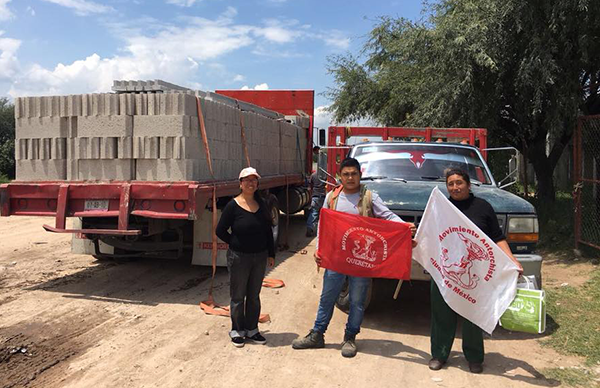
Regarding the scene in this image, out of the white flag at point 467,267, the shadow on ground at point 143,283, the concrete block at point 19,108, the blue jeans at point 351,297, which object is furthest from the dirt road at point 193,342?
the concrete block at point 19,108

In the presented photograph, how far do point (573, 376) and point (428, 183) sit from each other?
255cm

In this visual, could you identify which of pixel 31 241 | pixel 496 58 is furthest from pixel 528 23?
pixel 31 241

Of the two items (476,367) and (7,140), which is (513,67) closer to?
(476,367)

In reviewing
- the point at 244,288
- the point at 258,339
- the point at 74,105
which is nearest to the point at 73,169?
the point at 74,105

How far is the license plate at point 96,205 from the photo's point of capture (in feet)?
19.5

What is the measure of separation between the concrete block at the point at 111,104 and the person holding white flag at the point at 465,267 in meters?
4.07

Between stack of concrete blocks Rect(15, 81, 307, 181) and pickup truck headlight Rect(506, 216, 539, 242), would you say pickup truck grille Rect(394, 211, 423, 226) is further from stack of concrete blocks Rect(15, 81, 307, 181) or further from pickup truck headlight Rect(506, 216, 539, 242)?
stack of concrete blocks Rect(15, 81, 307, 181)

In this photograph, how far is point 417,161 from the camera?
6199 millimetres

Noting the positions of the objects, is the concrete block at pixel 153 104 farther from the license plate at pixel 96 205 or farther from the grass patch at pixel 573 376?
the grass patch at pixel 573 376

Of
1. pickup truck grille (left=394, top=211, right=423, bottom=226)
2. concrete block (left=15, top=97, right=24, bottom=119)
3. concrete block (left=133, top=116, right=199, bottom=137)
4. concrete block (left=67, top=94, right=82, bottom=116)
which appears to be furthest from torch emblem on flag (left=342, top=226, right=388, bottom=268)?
concrete block (left=15, top=97, right=24, bottom=119)

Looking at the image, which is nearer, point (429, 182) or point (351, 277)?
point (351, 277)

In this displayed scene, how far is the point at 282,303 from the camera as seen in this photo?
6023 millimetres

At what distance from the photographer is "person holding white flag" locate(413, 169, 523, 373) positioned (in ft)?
12.7

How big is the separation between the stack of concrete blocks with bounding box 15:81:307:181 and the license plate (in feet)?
1.00
